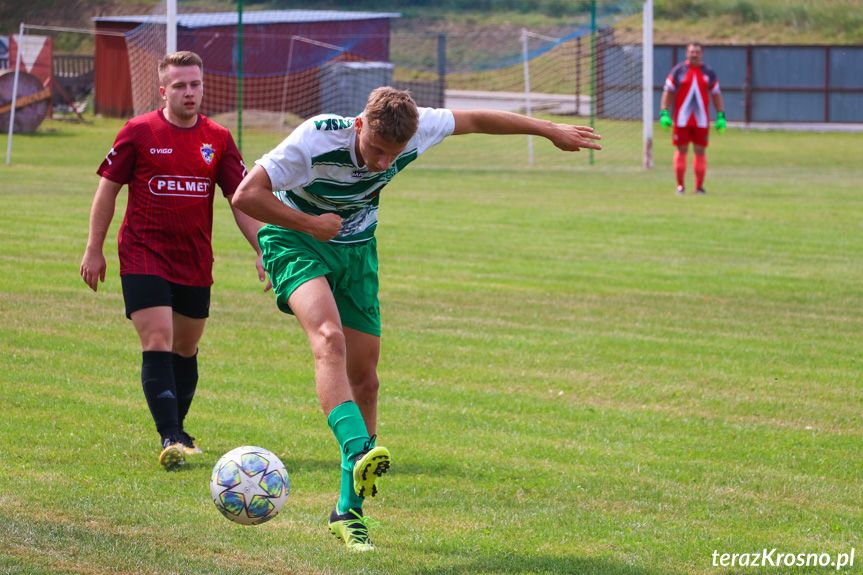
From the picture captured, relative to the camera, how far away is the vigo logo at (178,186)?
5551 millimetres

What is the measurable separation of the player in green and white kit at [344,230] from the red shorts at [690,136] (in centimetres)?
1395

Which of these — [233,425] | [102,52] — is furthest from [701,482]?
[102,52]

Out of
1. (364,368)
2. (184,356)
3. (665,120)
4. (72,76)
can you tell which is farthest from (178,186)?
(72,76)

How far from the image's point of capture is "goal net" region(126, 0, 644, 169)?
26984mm

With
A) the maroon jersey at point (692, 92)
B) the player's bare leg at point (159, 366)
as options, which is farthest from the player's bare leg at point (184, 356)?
the maroon jersey at point (692, 92)

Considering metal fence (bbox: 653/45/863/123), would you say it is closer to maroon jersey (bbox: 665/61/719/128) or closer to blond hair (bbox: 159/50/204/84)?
maroon jersey (bbox: 665/61/719/128)

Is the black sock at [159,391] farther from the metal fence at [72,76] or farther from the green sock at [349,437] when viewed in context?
the metal fence at [72,76]

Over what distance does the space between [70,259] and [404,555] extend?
8.37m

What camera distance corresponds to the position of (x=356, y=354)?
489 centimetres

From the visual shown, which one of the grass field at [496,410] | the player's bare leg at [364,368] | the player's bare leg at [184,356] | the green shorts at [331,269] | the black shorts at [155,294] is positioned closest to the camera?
the grass field at [496,410]

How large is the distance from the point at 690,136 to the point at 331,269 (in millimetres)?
14994

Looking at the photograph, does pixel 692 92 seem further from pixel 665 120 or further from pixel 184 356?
pixel 184 356

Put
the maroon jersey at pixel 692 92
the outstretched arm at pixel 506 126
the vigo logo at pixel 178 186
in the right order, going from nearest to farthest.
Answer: the outstretched arm at pixel 506 126
the vigo logo at pixel 178 186
the maroon jersey at pixel 692 92

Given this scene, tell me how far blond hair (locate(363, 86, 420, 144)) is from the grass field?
5.70 feet
